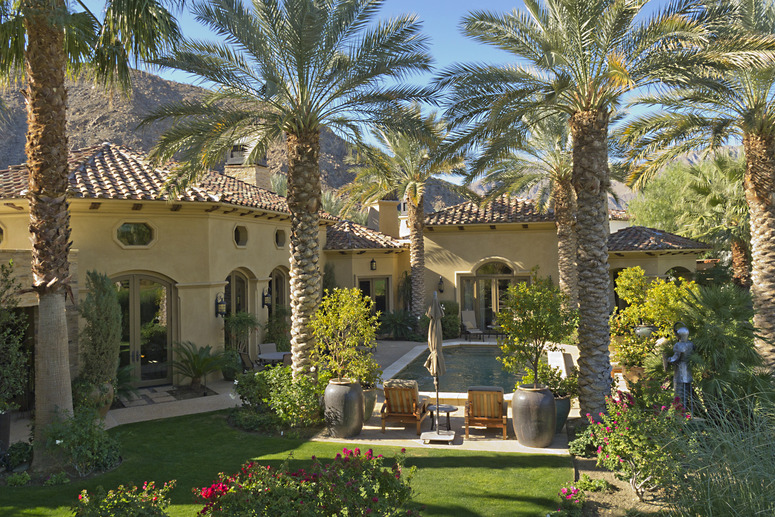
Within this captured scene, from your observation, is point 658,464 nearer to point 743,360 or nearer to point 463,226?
point 743,360

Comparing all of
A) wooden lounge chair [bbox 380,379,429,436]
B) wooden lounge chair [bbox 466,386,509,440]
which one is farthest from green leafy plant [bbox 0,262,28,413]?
wooden lounge chair [bbox 466,386,509,440]

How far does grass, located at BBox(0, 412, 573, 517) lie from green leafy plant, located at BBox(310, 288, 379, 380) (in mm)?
1609

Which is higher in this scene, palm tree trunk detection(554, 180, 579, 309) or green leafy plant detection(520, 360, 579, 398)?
palm tree trunk detection(554, 180, 579, 309)

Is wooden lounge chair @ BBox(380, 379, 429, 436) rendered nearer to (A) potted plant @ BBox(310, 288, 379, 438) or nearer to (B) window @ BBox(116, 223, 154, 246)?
(A) potted plant @ BBox(310, 288, 379, 438)

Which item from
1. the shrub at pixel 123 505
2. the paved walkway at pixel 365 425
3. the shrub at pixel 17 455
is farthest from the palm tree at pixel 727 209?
the shrub at pixel 17 455

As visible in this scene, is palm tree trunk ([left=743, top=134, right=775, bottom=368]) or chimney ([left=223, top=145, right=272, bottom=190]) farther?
chimney ([left=223, top=145, right=272, bottom=190])

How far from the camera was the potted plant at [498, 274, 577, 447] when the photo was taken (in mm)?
9843

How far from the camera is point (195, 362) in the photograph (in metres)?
14.9

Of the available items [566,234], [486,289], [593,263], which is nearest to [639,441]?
[593,263]

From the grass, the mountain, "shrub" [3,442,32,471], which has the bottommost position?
the grass

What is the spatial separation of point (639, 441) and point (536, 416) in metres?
2.55

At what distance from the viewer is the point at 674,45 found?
10383 millimetres

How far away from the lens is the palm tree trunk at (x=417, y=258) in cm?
2412

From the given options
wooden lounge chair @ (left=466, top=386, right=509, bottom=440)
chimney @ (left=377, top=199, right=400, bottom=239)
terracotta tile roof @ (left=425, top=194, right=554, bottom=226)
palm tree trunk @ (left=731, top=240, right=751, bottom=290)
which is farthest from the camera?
chimney @ (left=377, top=199, right=400, bottom=239)
